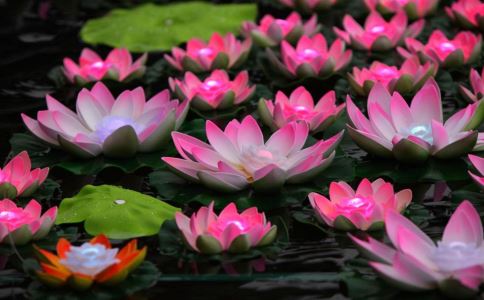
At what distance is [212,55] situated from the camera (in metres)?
3.27

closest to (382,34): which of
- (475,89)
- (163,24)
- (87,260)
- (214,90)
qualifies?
(475,89)

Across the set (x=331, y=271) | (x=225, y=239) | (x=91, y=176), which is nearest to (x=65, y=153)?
(x=91, y=176)

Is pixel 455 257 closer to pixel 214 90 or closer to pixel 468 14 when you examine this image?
pixel 214 90

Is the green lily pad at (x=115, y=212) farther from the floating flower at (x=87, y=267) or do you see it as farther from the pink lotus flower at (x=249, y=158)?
the floating flower at (x=87, y=267)

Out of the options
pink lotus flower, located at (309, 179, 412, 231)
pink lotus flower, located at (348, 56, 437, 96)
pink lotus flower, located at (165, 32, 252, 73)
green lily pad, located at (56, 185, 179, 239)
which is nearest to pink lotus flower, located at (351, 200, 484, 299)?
pink lotus flower, located at (309, 179, 412, 231)

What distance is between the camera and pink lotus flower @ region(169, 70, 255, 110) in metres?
2.87

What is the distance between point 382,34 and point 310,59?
35cm

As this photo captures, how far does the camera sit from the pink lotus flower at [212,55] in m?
3.22

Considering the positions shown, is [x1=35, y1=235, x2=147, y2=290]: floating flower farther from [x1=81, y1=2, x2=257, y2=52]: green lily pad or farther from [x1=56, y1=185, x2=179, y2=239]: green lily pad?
[x1=81, y1=2, x2=257, y2=52]: green lily pad

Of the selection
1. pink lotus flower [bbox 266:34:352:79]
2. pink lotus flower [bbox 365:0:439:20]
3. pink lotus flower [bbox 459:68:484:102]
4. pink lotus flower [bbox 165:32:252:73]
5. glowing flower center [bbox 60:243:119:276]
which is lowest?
glowing flower center [bbox 60:243:119:276]

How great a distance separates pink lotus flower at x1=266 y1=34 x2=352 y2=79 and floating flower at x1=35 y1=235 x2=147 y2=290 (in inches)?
50.7

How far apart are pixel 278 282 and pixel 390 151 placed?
62 centimetres

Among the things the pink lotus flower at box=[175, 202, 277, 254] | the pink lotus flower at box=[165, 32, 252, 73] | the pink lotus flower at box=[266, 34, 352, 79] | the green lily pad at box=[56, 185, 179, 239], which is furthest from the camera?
the pink lotus flower at box=[165, 32, 252, 73]

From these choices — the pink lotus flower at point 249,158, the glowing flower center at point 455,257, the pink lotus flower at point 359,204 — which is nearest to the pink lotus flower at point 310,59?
the pink lotus flower at point 249,158
